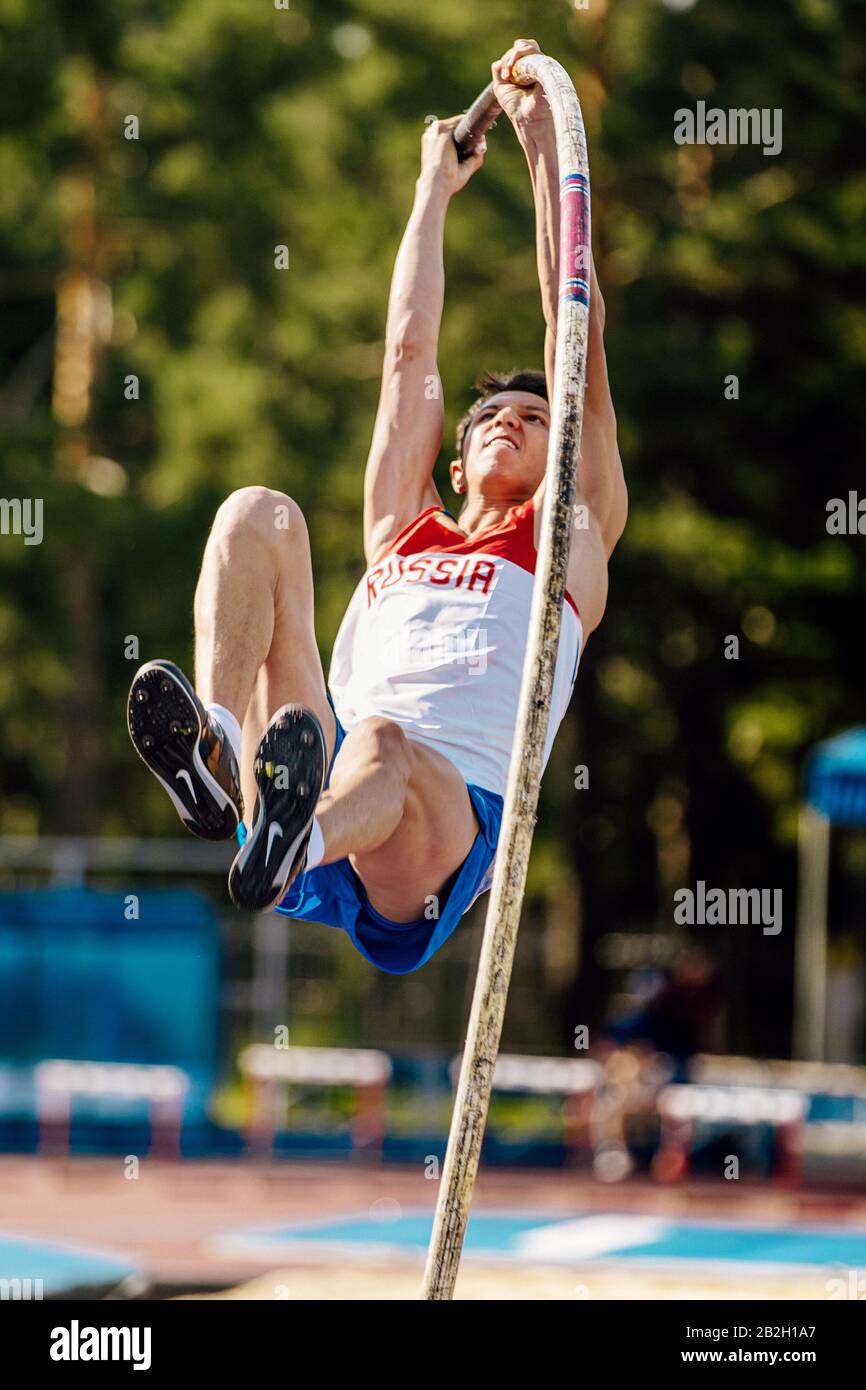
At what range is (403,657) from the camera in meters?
4.95

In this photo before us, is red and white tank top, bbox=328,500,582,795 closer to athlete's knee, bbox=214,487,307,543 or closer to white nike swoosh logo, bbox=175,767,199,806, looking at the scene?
athlete's knee, bbox=214,487,307,543

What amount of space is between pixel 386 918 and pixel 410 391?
4.48 ft

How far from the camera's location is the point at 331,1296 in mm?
8922

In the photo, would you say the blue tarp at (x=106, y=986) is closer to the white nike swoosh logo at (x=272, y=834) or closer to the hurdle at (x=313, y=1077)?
the hurdle at (x=313, y=1077)

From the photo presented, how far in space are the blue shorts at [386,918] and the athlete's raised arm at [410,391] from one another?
2.14 ft

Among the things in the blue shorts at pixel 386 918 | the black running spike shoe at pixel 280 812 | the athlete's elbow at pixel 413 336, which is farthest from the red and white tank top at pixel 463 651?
the athlete's elbow at pixel 413 336

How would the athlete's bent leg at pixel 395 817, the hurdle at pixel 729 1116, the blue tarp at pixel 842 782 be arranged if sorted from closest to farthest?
the athlete's bent leg at pixel 395 817 < the hurdle at pixel 729 1116 < the blue tarp at pixel 842 782

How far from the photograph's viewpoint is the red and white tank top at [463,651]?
491 centimetres

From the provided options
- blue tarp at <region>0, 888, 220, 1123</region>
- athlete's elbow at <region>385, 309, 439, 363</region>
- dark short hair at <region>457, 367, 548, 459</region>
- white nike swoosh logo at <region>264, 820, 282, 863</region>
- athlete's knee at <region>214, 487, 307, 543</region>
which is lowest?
blue tarp at <region>0, 888, 220, 1123</region>

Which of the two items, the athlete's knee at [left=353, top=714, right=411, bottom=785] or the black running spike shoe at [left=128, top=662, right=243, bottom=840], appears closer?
the black running spike shoe at [left=128, top=662, right=243, bottom=840]

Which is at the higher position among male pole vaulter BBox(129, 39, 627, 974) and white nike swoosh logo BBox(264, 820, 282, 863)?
male pole vaulter BBox(129, 39, 627, 974)

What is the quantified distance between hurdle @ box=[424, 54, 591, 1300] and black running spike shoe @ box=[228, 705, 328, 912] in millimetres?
411

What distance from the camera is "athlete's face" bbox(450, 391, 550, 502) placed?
17.0 ft

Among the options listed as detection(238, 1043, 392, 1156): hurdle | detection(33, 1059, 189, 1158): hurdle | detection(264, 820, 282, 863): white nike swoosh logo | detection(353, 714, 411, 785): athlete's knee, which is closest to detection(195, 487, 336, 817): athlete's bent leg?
detection(353, 714, 411, 785): athlete's knee
